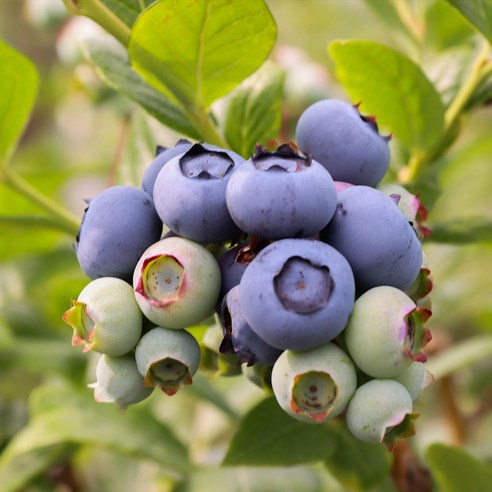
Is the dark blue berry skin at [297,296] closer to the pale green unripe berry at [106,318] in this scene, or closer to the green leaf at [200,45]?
the pale green unripe berry at [106,318]

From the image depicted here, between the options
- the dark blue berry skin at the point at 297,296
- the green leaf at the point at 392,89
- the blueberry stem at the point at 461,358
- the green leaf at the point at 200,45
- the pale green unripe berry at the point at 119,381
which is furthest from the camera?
the blueberry stem at the point at 461,358

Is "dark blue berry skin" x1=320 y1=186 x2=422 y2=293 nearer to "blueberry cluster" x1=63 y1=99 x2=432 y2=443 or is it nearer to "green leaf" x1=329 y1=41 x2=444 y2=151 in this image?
"blueberry cluster" x1=63 y1=99 x2=432 y2=443

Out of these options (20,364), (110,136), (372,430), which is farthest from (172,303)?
(110,136)

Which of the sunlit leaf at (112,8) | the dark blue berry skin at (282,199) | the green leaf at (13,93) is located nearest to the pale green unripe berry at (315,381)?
the dark blue berry skin at (282,199)

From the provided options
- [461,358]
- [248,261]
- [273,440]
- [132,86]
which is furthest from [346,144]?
[461,358]

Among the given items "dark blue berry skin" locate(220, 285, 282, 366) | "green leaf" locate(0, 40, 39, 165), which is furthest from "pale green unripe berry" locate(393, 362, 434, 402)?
"green leaf" locate(0, 40, 39, 165)

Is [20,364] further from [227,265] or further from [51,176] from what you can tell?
[227,265]

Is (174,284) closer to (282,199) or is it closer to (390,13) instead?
(282,199)
